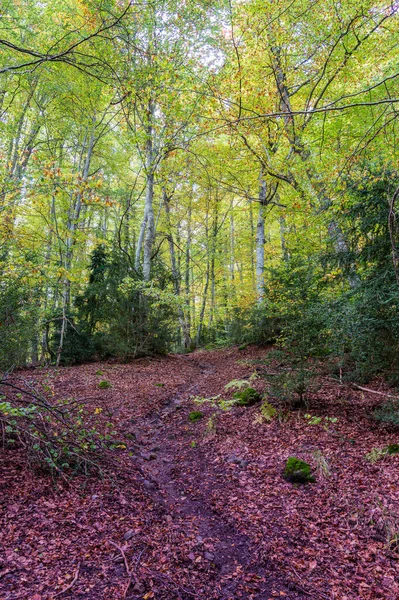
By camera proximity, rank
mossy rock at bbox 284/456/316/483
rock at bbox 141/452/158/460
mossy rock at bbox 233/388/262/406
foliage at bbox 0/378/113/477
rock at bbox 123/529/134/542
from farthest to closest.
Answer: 1. mossy rock at bbox 233/388/262/406
2. rock at bbox 141/452/158/460
3. mossy rock at bbox 284/456/316/483
4. foliage at bbox 0/378/113/477
5. rock at bbox 123/529/134/542

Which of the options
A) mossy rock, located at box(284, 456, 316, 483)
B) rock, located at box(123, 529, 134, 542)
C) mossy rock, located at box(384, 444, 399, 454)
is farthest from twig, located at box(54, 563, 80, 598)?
mossy rock, located at box(384, 444, 399, 454)

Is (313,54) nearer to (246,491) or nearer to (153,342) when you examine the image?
(246,491)

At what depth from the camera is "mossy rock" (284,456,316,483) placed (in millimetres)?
3678

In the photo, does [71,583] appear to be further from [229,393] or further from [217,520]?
[229,393]

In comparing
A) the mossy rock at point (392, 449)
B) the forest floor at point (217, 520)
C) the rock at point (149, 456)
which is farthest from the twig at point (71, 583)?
the mossy rock at point (392, 449)

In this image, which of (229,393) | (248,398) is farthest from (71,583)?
(229,393)

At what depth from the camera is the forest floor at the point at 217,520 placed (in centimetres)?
224

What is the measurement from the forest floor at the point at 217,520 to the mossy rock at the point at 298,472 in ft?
0.35

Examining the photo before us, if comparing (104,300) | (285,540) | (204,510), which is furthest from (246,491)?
(104,300)

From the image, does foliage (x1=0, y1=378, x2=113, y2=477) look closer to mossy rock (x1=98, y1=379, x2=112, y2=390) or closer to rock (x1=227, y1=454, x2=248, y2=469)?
rock (x1=227, y1=454, x2=248, y2=469)

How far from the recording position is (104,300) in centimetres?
1210

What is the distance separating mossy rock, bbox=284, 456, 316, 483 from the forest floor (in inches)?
4.2

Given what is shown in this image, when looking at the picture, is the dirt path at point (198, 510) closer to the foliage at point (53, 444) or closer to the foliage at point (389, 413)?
the foliage at point (53, 444)

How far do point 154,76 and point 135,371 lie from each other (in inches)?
316
